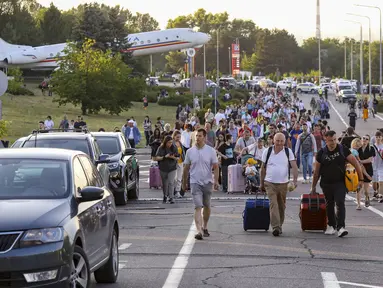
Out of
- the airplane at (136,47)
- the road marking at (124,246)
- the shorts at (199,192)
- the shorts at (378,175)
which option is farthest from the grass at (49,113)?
the road marking at (124,246)

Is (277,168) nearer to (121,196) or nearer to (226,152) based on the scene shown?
(121,196)

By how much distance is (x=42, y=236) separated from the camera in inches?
336

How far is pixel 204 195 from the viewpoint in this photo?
15508 millimetres

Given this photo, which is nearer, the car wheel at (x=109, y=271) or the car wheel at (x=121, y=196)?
the car wheel at (x=109, y=271)

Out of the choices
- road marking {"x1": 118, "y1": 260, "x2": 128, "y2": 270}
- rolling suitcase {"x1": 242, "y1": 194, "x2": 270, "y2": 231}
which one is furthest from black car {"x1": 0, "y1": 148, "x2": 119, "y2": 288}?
rolling suitcase {"x1": 242, "y1": 194, "x2": 270, "y2": 231}

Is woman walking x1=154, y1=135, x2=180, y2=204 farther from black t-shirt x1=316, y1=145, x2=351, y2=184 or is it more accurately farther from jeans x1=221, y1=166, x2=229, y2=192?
black t-shirt x1=316, y1=145, x2=351, y2=184

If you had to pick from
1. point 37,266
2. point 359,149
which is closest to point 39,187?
point 37,266

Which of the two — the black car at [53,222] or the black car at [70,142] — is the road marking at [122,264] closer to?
the black car at [53,222]

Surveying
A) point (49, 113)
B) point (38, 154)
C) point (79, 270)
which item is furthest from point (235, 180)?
point (49, 113)

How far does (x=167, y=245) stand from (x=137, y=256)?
1.23 m

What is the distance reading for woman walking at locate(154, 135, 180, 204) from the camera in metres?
22.0

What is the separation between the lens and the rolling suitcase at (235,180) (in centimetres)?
2533

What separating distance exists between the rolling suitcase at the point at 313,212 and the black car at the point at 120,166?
20.3 ft

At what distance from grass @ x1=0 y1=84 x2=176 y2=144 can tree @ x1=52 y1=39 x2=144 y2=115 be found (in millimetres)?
1088
